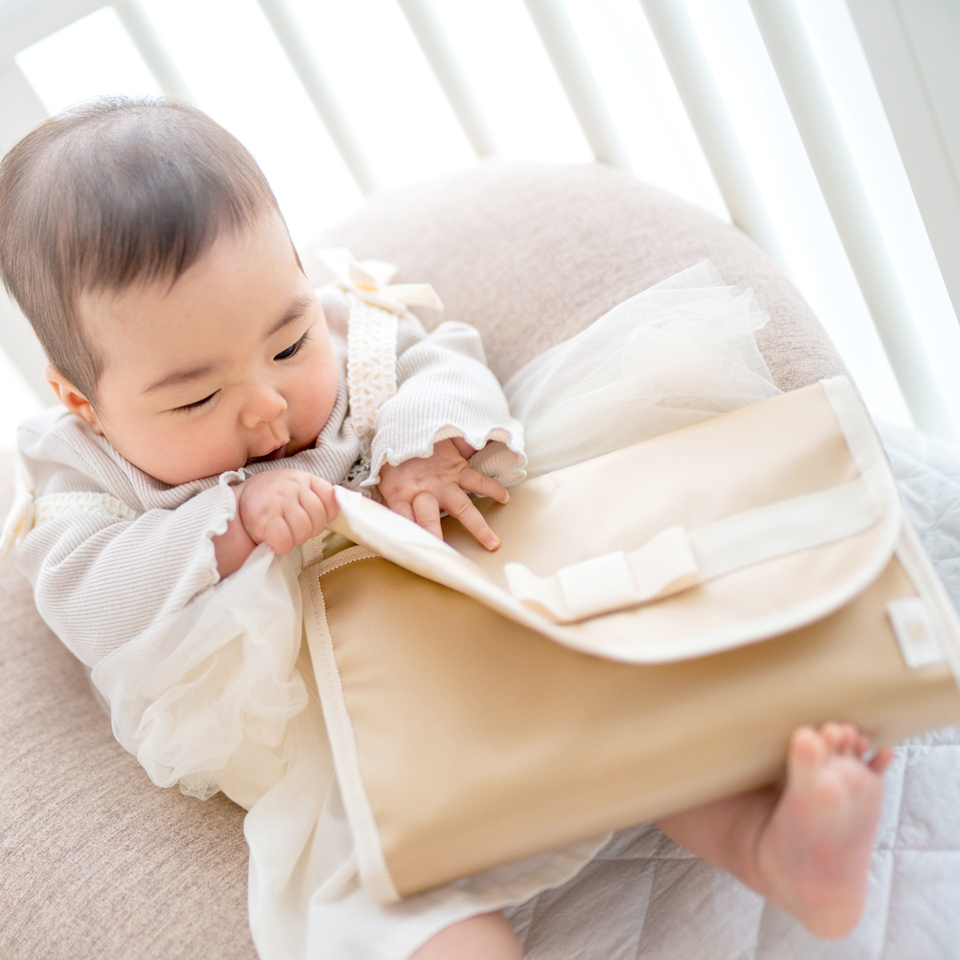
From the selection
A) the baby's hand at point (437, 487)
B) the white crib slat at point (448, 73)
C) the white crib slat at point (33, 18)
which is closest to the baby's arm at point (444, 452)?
the baby's hand at point (437, 487)

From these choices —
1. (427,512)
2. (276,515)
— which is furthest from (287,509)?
(427,512)

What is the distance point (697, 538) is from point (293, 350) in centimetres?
44

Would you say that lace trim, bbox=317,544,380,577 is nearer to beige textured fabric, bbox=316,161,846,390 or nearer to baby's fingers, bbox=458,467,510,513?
baby's fingers, bbox=458,467,510,513

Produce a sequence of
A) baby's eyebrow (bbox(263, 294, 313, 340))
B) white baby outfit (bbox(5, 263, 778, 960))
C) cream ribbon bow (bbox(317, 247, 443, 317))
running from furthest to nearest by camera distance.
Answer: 1. cream ribbon bow (bbox(317, 247, 443, 317))
2. baby's eyebrow (bbox(263, 294, 313, 340))
3. white baby outfit (bbox(5, 263, 778, 960))

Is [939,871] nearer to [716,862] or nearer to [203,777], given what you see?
[716,862]

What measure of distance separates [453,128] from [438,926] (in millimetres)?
1197

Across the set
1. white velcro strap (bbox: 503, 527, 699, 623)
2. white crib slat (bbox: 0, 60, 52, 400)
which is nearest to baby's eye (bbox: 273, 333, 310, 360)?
white velcro strap (bbox: 503, 527, 699, 623)

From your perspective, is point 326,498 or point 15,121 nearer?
point 326,498

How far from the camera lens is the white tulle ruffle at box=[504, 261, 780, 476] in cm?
82

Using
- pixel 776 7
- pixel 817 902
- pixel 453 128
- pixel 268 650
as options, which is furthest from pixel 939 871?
pixel 453 128

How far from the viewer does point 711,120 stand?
3.44 feet

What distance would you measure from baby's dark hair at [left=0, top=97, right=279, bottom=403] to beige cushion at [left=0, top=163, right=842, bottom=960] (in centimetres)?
36

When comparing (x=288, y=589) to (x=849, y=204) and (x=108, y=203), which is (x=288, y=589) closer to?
(x=108, y=203)

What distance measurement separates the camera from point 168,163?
2.48 feet
